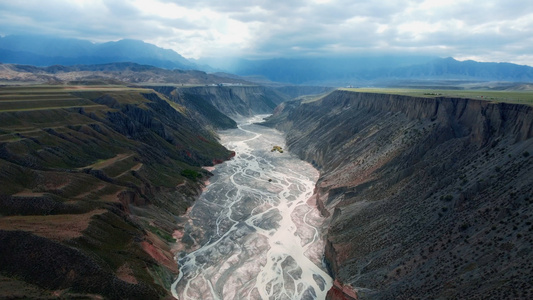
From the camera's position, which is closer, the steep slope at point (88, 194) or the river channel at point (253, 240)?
the steep slope at point (88, 194)

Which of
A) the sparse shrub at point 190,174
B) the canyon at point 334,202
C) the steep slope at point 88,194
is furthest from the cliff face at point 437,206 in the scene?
the sparse shrub at point 190,174

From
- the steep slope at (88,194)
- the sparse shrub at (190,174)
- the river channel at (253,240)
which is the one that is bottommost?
the river channel at (253,240)

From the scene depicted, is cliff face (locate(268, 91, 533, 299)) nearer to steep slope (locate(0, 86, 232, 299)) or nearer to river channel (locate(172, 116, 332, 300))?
river channel (locate(172, 116, 332, 300))

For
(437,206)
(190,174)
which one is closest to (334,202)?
(437,206)

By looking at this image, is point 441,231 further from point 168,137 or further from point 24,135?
point 168,137

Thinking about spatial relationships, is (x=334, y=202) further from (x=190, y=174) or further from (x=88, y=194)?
(x=88, y=194)

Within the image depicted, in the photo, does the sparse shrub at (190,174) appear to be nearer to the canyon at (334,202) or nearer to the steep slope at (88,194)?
A: the steep slope at (88,194)

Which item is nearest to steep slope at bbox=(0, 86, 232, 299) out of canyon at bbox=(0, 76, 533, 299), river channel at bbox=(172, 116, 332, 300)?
canyon at bbox=(0, 76, 533, 299)
